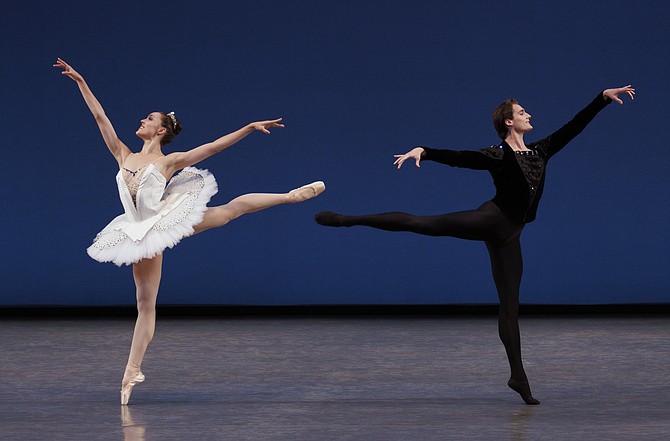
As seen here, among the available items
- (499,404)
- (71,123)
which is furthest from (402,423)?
(71,123)

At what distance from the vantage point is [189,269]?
7012 millimetres

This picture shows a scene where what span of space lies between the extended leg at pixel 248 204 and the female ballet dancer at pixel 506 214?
36 centimetres

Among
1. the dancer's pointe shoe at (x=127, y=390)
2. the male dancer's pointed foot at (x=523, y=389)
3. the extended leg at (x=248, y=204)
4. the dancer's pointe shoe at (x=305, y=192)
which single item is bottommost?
the dancer's pointe shoe at (x=127, y=390)

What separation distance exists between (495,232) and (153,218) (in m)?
1.30

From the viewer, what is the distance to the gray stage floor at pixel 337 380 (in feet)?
10.8

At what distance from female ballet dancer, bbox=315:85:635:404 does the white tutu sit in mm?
559

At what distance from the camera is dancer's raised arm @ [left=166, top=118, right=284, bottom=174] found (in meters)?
3.82

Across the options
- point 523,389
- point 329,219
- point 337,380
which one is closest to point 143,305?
point 329,219

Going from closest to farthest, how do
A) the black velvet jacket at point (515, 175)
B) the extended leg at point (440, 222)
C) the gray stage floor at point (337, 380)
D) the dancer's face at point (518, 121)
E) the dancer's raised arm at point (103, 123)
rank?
the gray stage floor at point (337, 380)
the extended leg at point (440, 222)
the black velvet jacket at point (515, 175)
the dancer's face at point (518, 121)
the dancer's raised arm at point (103, 123)

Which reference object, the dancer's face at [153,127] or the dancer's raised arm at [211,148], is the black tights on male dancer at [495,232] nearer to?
the dancer's raised arm at [211,148]

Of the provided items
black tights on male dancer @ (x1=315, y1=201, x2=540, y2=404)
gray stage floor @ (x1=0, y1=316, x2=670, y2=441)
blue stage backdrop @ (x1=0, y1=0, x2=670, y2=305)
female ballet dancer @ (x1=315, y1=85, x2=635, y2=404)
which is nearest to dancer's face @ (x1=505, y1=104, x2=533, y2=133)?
female ballet dancer @ (x1=315, y1=85, x2=635, y2=404)

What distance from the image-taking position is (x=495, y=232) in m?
3.72

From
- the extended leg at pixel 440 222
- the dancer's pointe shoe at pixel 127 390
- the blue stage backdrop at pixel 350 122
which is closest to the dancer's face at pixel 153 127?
the extended leg at pixel 440 222

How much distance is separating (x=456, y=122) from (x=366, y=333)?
1.66 metres
